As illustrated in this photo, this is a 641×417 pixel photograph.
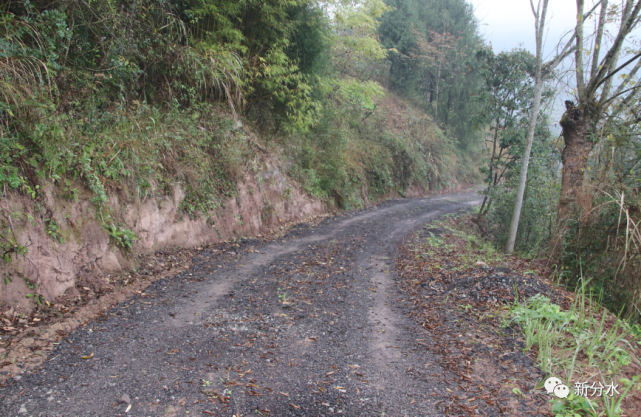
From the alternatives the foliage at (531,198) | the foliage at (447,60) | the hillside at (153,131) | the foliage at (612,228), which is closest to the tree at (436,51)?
the foliage at (447,60)

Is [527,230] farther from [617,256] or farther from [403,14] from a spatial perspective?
[403,14]

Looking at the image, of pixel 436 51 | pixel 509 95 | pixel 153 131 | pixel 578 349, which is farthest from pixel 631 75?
pixel 436 51

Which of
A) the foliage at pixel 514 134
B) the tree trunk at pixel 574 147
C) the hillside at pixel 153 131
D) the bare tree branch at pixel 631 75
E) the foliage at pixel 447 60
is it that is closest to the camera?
the hillside at pixel 153 131

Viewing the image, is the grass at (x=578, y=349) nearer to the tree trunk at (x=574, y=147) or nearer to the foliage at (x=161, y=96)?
the tree trunk at (x=574, y=147)

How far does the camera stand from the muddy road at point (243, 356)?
9.14 ft

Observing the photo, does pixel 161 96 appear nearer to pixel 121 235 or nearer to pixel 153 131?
pixel 153 131

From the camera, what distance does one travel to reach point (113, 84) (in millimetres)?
6539

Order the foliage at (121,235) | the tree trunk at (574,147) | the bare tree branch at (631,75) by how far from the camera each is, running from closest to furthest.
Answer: the foliage at (121,235), the bare tree branch at (631,75), the tree trunk at (574,147)

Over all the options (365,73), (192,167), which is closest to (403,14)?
(365,73)

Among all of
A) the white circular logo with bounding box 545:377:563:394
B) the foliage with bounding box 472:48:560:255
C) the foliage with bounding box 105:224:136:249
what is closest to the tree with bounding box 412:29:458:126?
the foliage with bounding box 472:48:560:255

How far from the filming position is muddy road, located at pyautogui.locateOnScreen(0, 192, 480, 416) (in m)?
2.79

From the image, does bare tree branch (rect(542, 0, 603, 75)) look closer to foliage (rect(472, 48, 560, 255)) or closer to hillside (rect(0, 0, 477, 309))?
foliage (rect(472, 48, 560, 255))

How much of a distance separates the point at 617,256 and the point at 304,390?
4.79 meters

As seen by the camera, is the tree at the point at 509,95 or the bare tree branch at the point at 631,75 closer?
the bare tree branch at the point at 631,75
